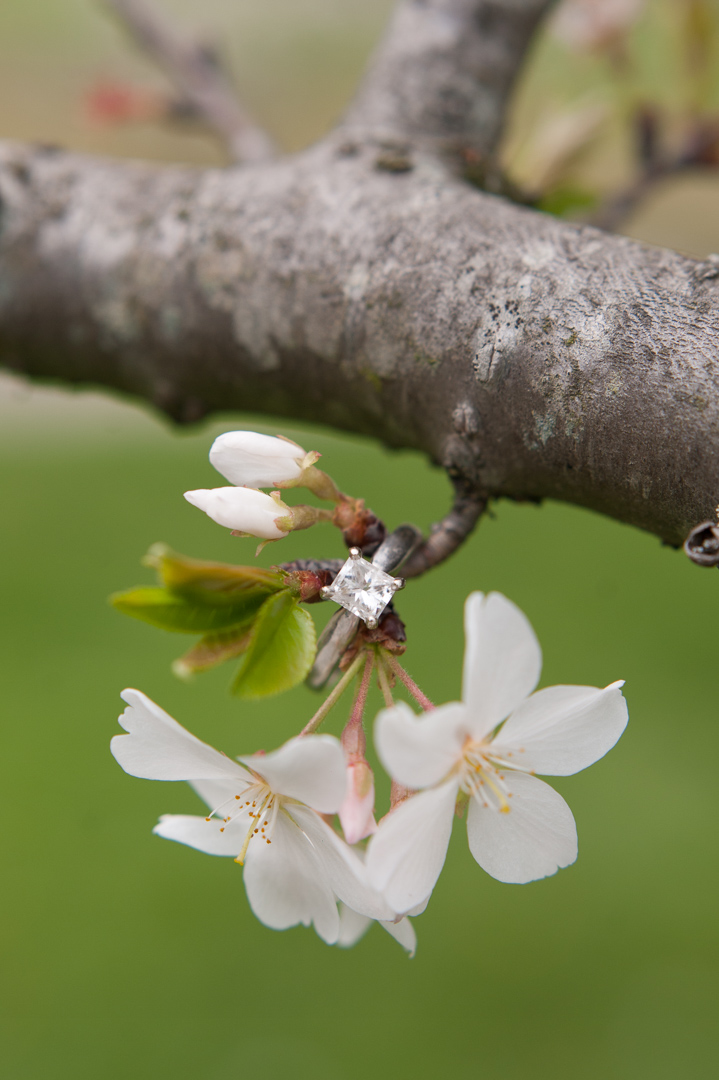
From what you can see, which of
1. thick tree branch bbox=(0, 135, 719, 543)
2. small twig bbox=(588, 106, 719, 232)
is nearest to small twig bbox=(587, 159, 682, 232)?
small twig bbox=(588, 106, 719, 232)

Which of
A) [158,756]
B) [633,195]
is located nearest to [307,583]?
[158,756]

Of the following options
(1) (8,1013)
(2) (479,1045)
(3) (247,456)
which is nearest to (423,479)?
(2) (479,1045)

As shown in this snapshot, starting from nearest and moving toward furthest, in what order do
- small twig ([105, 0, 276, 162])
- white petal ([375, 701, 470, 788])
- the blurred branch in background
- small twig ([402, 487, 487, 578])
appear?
1. white petal ([375, 701, 470, 788])
2. small twig ([402, 487, 487, 578])
3. the blurred branch in background
4. small twig ([105, 0, 276, 162])

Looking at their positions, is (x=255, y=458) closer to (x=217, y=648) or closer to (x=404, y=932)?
(x=217, y=648)

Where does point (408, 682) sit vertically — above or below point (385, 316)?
below

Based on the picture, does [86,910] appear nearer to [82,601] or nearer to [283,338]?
[82,601]

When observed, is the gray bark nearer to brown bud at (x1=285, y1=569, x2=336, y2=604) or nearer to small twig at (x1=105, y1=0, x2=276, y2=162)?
brown bud at (x1=285, y1=569, x2=336, y2=604)
